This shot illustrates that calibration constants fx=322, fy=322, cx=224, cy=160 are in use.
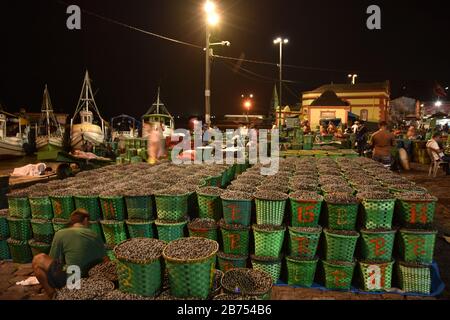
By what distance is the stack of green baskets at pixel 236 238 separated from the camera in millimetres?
5480

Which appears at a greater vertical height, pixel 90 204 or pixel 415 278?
pixel 90 204

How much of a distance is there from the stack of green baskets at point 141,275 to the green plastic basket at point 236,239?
1.77m

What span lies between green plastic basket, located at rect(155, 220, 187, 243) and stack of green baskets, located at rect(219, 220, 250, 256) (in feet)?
2.53

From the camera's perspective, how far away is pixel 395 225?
5.45m

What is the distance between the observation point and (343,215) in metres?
5.31

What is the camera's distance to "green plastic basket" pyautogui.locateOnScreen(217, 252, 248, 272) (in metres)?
5.43

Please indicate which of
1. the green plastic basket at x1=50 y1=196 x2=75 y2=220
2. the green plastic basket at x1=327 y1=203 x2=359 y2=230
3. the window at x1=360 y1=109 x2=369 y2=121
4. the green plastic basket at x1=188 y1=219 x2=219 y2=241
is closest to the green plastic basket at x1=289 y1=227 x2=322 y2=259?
the green plastic basket at x1=327 y1=203 x2=359 y2=230

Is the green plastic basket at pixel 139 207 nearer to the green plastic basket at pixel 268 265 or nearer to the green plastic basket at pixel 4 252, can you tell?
the green plastic basket at pixel 268 265

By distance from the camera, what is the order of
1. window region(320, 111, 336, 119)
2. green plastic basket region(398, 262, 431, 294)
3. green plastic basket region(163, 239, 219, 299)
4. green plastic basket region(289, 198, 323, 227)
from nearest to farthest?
green plastic basket region(163, 239, 219, 299)
green plastic basket region(398, 262, 431, 294)
green plastic basket region(289, 198, 323, 227)
window region(320, 111, 336, 119)

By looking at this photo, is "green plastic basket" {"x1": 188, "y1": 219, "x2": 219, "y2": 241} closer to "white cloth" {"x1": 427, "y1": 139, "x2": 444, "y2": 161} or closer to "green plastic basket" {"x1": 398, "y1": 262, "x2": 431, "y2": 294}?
A: "green plastic basket" {"x1": 398, "y1": 262, "x2": 431, "y2": 294}

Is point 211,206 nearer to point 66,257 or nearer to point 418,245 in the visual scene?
point 66,257

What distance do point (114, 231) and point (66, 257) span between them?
1314 millimetres

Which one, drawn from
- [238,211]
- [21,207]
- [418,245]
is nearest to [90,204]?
[21,207]
